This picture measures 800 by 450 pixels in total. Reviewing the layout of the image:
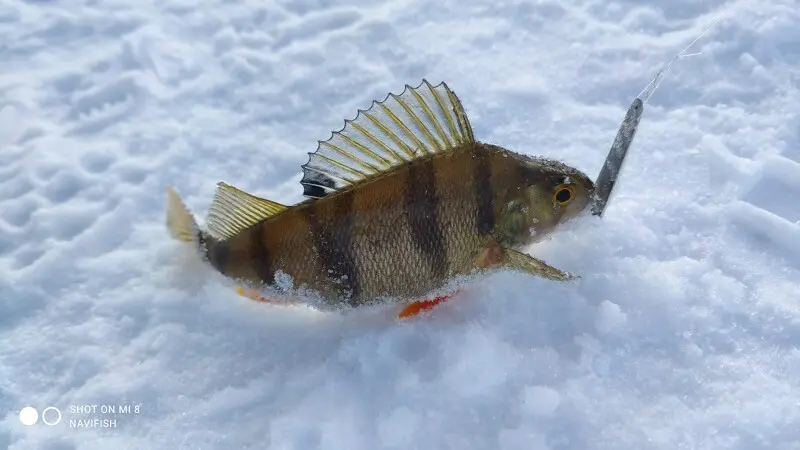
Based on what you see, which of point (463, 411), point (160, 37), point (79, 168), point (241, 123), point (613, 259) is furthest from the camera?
point (160, 37)

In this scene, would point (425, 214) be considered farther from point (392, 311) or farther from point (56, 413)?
point (56, 413)

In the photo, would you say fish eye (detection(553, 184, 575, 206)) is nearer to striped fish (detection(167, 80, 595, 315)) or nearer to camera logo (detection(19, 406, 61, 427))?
striped fish (detection(167, 80, 595, 315))

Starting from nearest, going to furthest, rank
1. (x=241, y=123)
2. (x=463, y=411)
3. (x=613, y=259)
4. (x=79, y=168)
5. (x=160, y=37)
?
(x=463, y=411) < (x=613, y=259) < (x=79, y=168) < (x=241, y=123) < (x=160, y=37)

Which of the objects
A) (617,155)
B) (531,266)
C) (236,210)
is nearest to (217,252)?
(236,210)

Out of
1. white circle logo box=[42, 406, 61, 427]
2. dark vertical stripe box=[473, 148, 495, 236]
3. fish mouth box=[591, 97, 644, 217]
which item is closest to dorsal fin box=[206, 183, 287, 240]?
dark vertical stripe box=[473, 148, 495, 236]

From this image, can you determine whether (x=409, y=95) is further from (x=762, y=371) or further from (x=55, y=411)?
(x=55, y=411)

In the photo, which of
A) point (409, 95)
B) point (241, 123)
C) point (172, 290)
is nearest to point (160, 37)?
point (241, 123)

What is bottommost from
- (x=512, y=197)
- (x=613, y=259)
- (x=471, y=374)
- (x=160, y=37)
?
(x=471, y=374)
